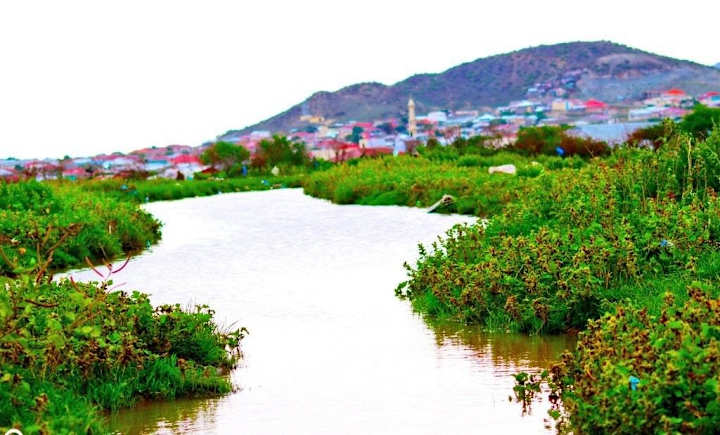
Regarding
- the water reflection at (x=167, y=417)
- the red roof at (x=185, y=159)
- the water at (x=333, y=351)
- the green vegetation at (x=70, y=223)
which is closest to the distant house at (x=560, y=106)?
the red roof at (x=185, y=159)

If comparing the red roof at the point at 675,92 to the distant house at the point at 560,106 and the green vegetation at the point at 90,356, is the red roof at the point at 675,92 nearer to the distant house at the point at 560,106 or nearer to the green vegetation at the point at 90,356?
the distant house at the point at 560,106

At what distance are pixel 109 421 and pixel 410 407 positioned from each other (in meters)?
1.82

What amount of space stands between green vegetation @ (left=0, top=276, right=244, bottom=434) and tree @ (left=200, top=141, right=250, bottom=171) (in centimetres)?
4638

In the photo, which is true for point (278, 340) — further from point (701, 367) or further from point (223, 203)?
point (223, 203)

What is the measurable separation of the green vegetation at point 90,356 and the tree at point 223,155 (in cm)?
4638

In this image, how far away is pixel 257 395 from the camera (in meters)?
6.87

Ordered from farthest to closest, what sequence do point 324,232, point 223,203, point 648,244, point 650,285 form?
point 223,203 < point 324,232 < point 648,244 < point 650,285

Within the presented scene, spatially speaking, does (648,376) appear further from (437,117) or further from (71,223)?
(437,117)

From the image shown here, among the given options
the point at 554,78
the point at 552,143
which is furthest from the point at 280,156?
the point at 554,78

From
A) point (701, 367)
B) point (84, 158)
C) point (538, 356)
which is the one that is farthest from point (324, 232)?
point (84, 158)

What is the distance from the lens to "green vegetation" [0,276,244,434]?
18.5 ft

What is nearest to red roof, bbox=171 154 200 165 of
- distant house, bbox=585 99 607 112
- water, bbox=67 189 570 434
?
distant house, bbox=585 99 607 112

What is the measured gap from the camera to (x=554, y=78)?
402ft

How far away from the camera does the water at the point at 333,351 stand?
245 inches
